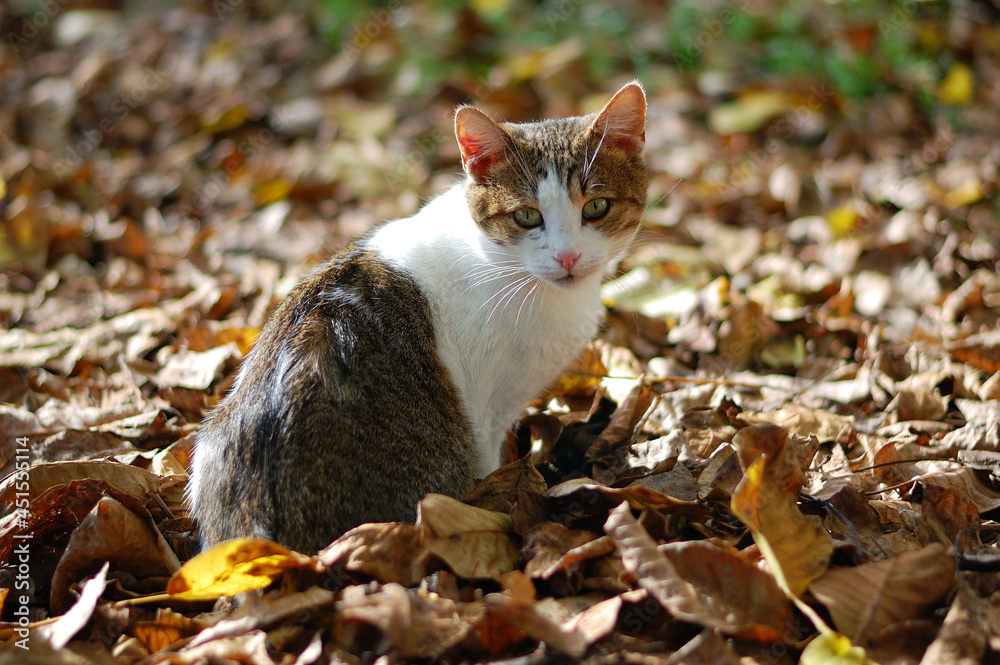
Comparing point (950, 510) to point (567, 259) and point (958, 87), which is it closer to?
point (567, 259)

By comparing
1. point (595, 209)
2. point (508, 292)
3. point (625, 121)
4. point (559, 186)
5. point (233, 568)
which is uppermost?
point (625, 121)

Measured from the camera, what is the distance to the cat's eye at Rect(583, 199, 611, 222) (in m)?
2.86

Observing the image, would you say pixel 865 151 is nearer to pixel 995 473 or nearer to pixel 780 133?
pixel 780 133

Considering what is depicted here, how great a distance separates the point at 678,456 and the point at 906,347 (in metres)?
1.51

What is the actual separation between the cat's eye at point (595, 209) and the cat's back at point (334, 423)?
0.68 metres

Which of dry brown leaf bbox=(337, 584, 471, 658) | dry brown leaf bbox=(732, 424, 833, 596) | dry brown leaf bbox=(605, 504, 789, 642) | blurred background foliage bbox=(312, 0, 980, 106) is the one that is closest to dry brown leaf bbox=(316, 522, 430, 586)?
dry brown leaf bbox=(337, 584, 471, 658)

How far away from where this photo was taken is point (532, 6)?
7.54 m

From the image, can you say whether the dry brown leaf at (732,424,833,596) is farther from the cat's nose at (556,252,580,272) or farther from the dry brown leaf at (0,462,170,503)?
the dry brown leaf at (0,462,170,503)

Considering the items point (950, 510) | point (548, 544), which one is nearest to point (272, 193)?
point (548, 544)

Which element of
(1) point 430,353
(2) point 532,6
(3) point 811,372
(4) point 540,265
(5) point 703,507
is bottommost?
(3) point 811,372

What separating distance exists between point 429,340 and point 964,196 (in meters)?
3.69

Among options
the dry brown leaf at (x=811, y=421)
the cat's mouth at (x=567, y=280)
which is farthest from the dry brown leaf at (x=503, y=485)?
the dry brown leaf at (x=811, y=421)

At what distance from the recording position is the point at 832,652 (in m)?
1.71

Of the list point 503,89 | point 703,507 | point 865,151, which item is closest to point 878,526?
point 703,507
